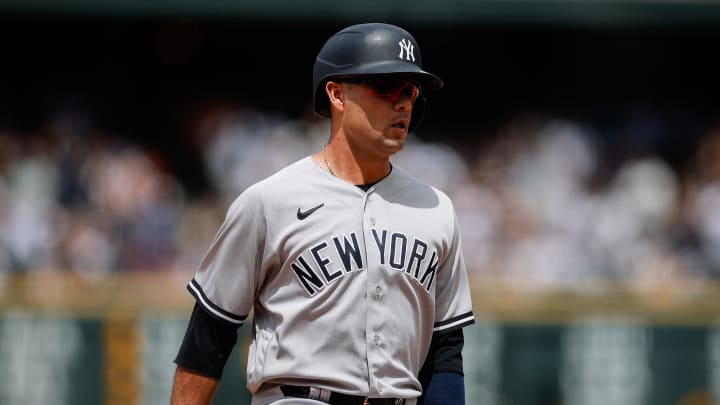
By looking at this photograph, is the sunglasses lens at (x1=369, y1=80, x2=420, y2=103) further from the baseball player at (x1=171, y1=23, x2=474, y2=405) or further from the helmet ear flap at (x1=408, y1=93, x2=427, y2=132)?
the helmet ear flap at (x1=408, y1=93, x2=427, y2=132)

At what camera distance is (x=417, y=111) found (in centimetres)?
388

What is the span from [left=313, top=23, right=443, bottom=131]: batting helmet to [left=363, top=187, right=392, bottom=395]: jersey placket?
16.7 inches

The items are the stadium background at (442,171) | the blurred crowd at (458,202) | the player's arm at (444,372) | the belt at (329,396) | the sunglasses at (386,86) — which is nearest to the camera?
the belt at (329,396)

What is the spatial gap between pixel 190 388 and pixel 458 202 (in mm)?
6612

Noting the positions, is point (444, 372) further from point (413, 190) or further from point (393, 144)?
point (393, 144)

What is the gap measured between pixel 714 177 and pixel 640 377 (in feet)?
7.49

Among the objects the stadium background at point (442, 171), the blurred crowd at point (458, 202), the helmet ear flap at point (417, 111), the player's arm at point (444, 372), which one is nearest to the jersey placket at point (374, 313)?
the player's arm at point (444, 372)

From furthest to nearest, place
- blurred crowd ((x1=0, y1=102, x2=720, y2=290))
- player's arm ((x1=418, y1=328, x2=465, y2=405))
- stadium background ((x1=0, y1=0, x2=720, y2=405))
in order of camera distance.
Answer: blurred crowd ((x1=0, y1=102, x2=720, y2=290)) → stadium background ((x1=0, y1=0, x2=720, y2=405)) → player's arm ((x1=418, y1=328, x2=465, y2=405))

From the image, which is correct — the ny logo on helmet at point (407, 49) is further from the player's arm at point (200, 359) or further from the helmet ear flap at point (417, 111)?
the player's arm at point (200, 359)

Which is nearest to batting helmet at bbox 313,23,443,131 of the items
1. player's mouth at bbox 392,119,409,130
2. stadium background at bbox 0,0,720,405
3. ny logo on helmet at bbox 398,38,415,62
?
ny logo on helmet at bbox 398,38,415,62

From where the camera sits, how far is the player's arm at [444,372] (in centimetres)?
376

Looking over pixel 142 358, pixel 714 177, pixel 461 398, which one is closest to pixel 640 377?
pixel 714 177

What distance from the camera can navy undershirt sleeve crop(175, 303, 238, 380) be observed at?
11.8ft

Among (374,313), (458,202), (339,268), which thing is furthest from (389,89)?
(458,202)
